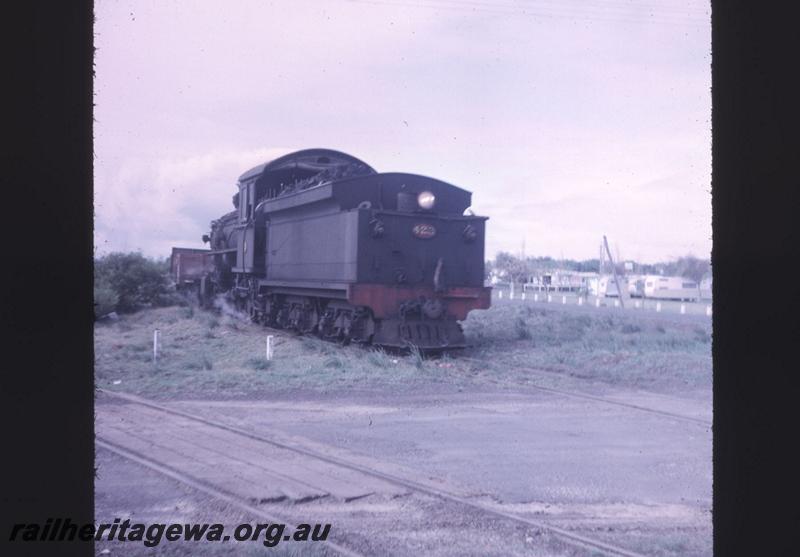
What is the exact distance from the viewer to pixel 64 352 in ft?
5.94

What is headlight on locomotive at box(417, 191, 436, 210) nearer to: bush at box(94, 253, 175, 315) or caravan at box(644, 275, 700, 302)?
bush at box(94, 253, 175, 315)

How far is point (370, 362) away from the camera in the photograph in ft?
43.9

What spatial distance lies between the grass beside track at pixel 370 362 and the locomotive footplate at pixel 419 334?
0.33m

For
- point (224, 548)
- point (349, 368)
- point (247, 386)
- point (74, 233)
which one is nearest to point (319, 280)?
point (349, 368)

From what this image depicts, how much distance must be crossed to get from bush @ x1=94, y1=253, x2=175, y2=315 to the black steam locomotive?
1135 centimetres

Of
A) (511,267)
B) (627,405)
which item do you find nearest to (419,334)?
(627,405)

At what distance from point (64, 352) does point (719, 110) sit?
73.2 inches

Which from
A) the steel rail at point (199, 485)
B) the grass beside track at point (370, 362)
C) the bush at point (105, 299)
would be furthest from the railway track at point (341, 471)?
the bush at point (105, 299)

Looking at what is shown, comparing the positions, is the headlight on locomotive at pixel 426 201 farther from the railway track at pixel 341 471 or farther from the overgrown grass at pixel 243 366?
the railway track at pixel 341 471

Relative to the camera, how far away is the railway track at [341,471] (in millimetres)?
4512

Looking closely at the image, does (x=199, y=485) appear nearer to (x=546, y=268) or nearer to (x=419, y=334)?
(x=419, y=334)

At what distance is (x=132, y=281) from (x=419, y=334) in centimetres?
1709

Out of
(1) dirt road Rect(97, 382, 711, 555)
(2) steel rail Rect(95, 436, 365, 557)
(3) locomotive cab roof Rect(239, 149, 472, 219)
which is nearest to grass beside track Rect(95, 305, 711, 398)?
(1) dirt road Rect(97, 382, 711, 555)

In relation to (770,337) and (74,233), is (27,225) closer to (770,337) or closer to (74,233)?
(74,233)
